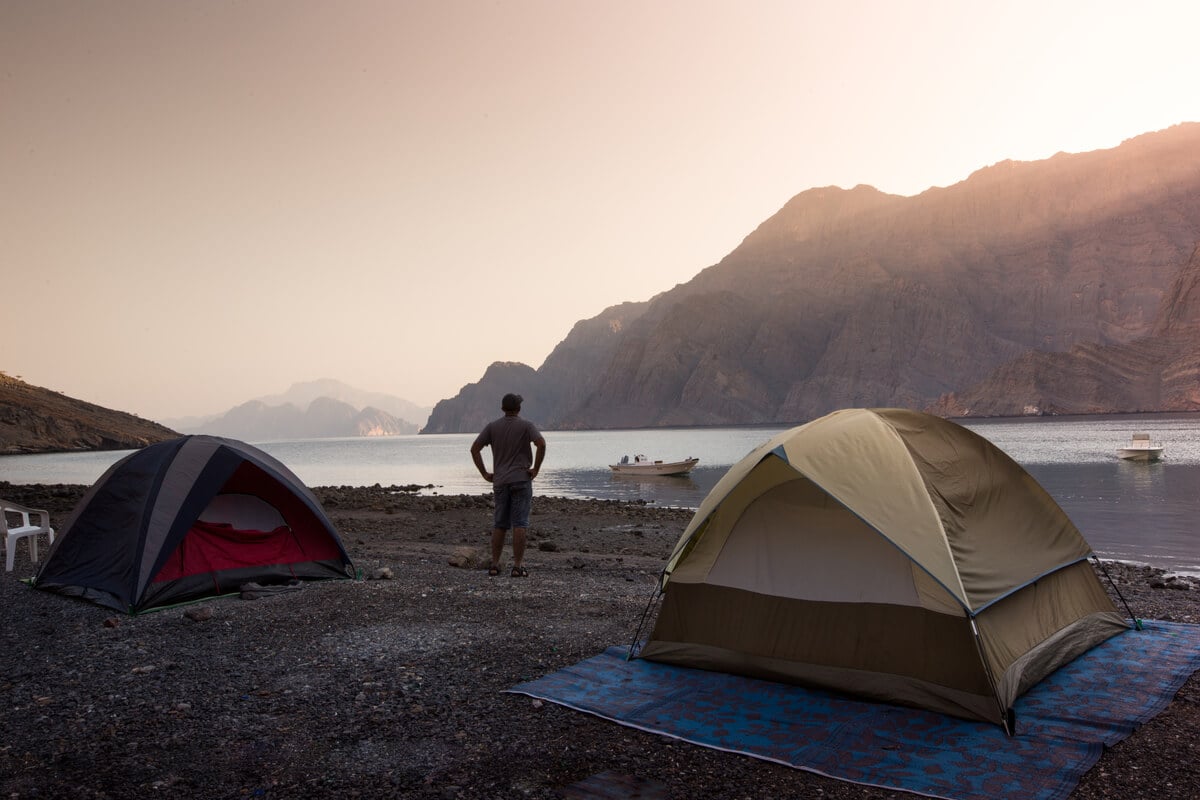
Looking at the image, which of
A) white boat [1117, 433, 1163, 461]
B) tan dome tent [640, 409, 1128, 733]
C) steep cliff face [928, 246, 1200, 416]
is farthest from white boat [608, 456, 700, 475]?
steep cliff face [928, 246, 1200, 416]

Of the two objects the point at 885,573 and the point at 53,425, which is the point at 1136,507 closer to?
the point at 885,573

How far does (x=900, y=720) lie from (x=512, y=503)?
19.2 feet

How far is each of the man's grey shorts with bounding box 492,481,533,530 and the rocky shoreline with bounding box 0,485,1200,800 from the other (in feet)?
2.63

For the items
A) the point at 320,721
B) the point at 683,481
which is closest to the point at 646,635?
the point at 320,721

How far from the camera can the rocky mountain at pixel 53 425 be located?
97188 mm

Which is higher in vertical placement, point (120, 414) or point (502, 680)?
point (120, 414)

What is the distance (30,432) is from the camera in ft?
324

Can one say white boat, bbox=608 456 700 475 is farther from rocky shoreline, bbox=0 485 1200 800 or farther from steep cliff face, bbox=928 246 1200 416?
steep cliff face, bbox=928 246 1200 416

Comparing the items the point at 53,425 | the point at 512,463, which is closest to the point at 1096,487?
the point at 512,463

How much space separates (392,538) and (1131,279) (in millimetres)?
232183

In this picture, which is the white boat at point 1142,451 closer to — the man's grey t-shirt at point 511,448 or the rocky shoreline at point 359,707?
→ the rocky shoreline at point 359,707

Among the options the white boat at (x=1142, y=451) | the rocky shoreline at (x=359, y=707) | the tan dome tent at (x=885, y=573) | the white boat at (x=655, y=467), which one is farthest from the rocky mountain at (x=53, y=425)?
the tan dome tent at (x=885, y=573)

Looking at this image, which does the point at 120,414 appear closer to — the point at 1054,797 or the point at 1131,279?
the point at 1054,797

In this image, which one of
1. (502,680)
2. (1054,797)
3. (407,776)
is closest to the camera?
(1054,797)
